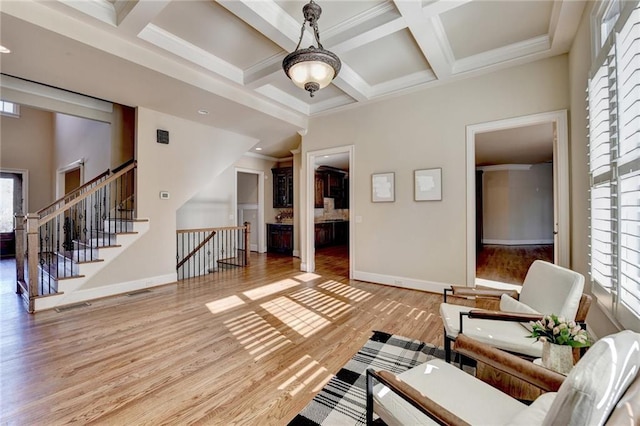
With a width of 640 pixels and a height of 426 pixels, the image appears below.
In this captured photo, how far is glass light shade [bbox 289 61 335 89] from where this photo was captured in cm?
238

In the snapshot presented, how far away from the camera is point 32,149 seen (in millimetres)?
8023

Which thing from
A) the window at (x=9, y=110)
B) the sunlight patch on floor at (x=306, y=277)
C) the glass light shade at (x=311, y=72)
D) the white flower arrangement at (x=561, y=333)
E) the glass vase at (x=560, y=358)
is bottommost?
the sunlight patch on floor at (x=306, y=277)

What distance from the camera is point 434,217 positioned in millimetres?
4262

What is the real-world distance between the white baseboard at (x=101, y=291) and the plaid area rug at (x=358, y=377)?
378 centimetres

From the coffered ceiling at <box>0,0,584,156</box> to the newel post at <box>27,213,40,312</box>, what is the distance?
5.82ft

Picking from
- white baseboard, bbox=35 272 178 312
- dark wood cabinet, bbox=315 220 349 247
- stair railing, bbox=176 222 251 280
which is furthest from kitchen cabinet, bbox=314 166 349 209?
white baseboard, bbox=35 272 178 312

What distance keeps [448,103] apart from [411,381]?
13.0ft

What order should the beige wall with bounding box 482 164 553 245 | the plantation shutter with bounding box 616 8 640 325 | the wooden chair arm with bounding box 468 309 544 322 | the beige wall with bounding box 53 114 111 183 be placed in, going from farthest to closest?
1. the beige wall with bounding box 482 164 553 245
2. the beige wall with bounding box 53 114 111 183
3. the wooden chair arm with bounding box 468 309 544 322
4. the plantation shutter with bounding box 616 8 640 325

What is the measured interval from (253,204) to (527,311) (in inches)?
297

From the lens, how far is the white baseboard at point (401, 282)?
4.21 metres

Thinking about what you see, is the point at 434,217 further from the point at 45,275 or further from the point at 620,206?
the point at 45,275

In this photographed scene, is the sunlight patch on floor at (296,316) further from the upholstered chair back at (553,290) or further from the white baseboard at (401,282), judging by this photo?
the upholstered chair back at (553,290)

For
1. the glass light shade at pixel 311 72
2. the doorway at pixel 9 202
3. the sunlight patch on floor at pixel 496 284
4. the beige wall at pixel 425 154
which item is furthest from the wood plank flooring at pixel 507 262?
the doorway at pixel 9 202

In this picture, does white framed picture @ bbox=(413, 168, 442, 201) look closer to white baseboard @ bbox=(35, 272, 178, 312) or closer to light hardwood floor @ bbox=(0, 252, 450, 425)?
light hardwood floor @ bbox=(0, 252, 450, 425)
